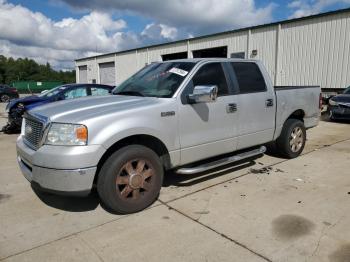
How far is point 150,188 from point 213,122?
132cm

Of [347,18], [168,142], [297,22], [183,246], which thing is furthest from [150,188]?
[297,22]

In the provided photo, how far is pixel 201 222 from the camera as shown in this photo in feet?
12.0

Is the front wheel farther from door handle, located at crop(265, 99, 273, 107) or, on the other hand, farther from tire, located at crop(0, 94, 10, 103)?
door handle, located at crop(265, 99, 273, 107)

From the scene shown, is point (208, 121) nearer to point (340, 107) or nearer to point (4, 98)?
point (340, 107)

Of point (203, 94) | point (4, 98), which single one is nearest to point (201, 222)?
point (203, 94)

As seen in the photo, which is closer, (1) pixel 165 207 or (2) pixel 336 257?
(2) pixel 336 257

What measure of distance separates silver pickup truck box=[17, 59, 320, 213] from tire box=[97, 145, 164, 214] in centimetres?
1

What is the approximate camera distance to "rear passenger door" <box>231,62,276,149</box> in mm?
5039

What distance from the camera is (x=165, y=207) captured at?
4.09m

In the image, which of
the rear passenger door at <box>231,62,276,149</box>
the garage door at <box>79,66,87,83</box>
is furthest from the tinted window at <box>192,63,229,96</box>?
the garage door at <box>79,66,87,83</box>

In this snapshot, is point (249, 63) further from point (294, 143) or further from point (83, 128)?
point (83, 128)

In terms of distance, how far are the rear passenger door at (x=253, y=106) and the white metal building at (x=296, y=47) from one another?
36.4 ft

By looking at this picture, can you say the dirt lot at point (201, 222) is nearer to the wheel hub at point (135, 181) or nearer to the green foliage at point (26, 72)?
the wheel hub at point (135, 181)

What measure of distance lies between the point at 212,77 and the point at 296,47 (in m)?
13.4
